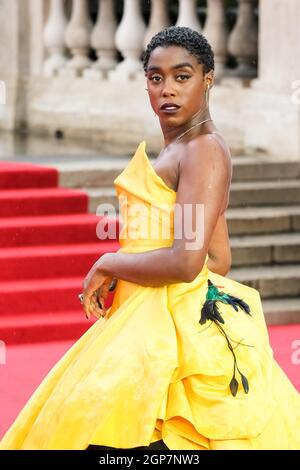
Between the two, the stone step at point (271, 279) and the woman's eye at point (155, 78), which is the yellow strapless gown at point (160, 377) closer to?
the woman's eye at point (155, 78)

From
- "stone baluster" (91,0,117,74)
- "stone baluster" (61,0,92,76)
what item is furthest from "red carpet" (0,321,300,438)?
"stone baluster" (61,0,92,76)

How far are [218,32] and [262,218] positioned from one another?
2546 millimetres

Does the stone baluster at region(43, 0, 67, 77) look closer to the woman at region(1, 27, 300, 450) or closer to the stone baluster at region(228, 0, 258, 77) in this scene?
the stone baluster at region(228, 0, 258, 77)

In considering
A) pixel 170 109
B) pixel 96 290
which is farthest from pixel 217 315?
pixel 170 109

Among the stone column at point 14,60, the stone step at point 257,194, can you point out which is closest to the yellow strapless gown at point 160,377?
the stone step at point 257,194

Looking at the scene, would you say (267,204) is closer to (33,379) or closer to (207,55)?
(33,379)

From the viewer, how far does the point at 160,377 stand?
3.92 metres

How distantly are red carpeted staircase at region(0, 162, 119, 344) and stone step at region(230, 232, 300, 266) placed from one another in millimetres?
805

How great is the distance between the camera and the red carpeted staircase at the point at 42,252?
8336mm

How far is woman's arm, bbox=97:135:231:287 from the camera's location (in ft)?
13.0

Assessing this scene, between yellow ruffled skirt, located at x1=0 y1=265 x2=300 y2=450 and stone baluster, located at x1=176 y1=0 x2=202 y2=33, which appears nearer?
yellow ruffled skirt, located at x1=0 y1=265 x2=300 y2=450

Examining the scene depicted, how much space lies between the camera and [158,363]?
12.9ft

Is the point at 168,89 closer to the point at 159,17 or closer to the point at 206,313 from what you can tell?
the point at 206,313

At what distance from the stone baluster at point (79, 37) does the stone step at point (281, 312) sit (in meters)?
5.19
